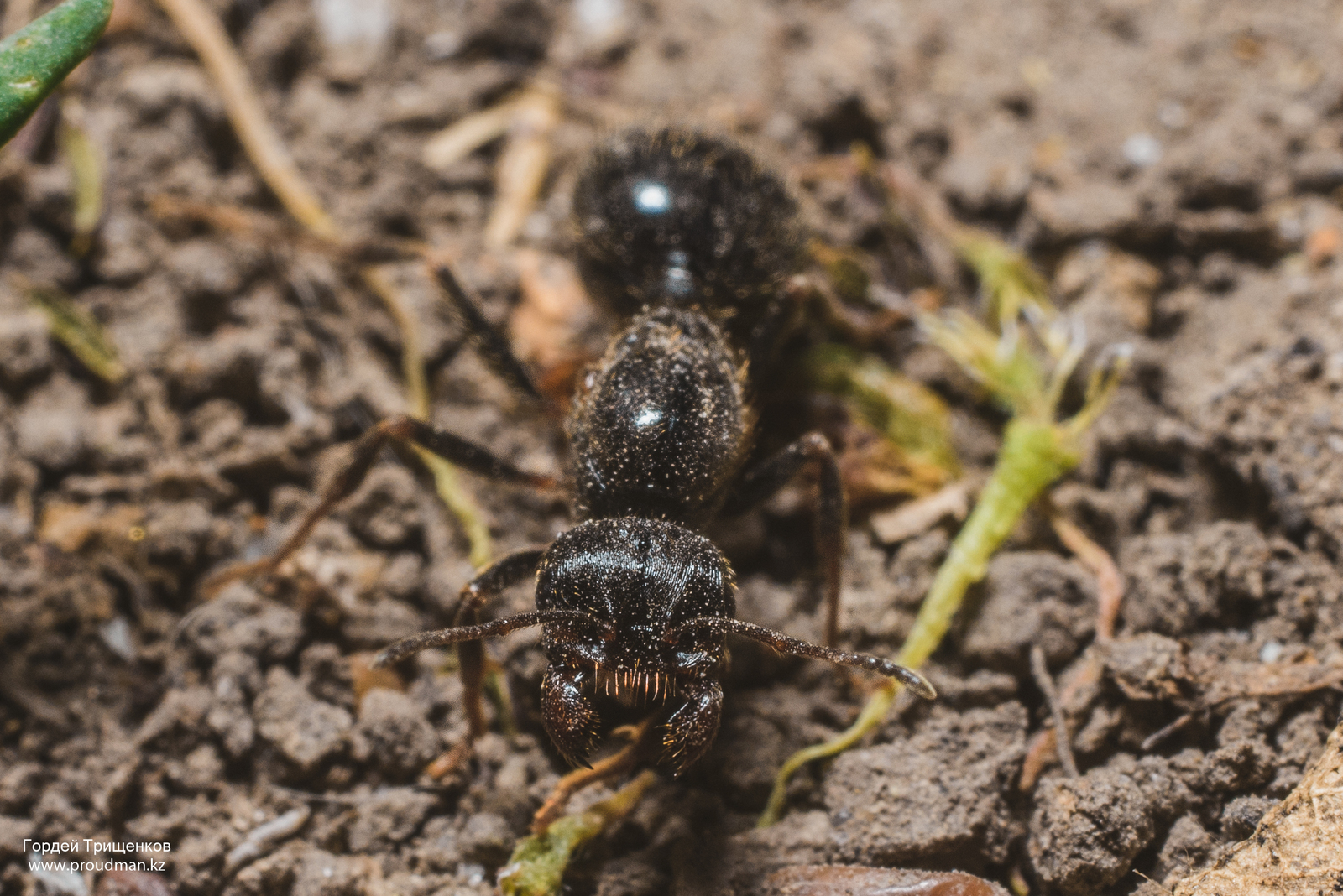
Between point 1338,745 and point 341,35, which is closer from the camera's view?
point 1338,745

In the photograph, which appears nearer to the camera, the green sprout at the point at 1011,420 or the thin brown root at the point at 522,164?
the green sprout at the point at 1011,420

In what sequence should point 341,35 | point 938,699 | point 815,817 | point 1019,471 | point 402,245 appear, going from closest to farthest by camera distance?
point 815,817, point 938,699, point 1019,471, point 402,245, point 341,35

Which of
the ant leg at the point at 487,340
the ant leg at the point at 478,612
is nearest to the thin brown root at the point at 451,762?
the ant leg at the point at 478,612

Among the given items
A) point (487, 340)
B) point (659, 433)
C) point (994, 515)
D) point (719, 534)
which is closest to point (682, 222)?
point (487, 340)

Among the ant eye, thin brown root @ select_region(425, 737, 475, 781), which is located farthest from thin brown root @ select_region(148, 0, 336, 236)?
thin brown root @ select_region(425, 737, 475, 781)

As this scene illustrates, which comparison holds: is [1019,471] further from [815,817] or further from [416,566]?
[416,566]

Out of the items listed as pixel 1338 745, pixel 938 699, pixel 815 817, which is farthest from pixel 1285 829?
pixel 815 817

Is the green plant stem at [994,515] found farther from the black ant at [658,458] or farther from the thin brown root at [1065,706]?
the thin brown root at [1065,706]
